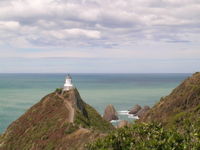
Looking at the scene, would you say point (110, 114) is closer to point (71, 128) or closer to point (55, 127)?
point (55, 127)

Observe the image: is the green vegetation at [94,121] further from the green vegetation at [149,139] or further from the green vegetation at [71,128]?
the green vegetation at [149,139]

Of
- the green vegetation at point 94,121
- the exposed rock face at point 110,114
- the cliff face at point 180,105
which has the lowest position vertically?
the exposed rock face at point 110,114

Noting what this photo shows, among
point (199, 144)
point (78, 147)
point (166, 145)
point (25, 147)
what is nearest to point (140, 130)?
point (166, 145)

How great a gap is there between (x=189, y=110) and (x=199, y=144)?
35246 millimetres

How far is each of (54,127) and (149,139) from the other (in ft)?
116

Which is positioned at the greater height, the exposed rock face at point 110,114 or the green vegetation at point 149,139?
the green vegetation at point 149,139

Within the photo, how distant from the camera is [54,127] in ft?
167

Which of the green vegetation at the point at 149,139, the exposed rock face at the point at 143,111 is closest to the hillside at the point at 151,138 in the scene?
the green vegetation at the point at 149,139

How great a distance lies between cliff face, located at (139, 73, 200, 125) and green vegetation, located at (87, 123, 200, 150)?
2729 centimetres

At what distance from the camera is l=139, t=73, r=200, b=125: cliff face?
4766 centimetres

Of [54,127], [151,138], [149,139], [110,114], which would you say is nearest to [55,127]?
[54,127]

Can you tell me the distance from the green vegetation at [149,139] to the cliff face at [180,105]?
27.3m

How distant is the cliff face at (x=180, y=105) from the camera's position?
47659mm

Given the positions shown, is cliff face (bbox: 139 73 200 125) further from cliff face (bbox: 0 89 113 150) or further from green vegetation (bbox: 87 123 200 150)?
green vegetation (bbox: 87 123 200 150)
